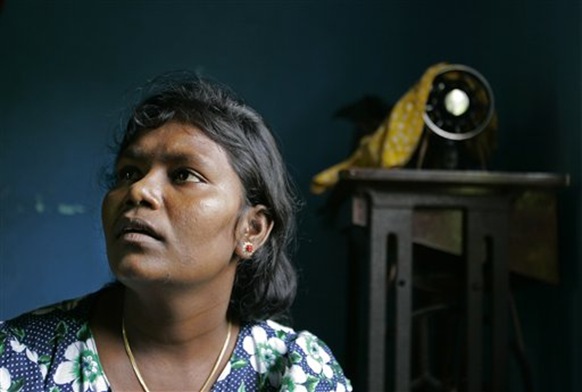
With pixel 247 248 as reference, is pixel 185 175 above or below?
above

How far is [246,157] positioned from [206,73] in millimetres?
1795

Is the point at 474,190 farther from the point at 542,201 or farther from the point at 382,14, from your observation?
the point at 382,14

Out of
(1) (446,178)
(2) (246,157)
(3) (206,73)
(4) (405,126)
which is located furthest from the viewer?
(3) (206,73)

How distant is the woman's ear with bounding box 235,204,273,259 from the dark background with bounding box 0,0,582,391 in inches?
61.1

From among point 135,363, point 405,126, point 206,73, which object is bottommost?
point 135,363

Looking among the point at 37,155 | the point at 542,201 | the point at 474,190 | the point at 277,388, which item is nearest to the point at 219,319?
the point at 277,388

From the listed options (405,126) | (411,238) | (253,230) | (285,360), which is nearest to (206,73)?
(405,126)

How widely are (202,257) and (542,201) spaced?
1.42 metres

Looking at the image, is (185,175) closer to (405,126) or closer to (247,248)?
(247,248)

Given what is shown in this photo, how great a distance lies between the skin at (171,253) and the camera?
49.0 inches

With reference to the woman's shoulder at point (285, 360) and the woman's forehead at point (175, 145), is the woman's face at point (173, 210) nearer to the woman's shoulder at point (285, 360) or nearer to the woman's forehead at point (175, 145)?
the woman's forehead at point (175, 145)

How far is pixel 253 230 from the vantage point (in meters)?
1.44

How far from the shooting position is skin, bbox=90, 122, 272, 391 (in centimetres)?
125

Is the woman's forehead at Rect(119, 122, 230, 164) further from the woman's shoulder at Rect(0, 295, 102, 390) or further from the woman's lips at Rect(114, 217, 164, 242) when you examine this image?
the woman's shoulder at Rect(0, 295, 102, 390)
